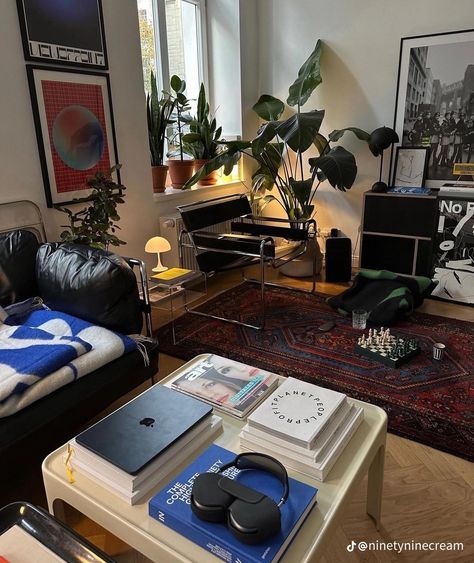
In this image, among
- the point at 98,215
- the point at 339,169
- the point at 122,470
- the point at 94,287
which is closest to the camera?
the point at 122,470

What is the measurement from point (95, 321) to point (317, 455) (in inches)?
47.7

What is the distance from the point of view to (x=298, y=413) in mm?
1169

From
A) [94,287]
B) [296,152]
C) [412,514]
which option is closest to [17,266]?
[94,287]

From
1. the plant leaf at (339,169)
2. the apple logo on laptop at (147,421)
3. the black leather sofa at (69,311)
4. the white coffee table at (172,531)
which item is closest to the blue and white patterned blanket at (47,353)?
the black leather sofa at (69,311)

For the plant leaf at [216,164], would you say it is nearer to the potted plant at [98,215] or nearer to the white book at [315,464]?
the potted plant at [98,215]

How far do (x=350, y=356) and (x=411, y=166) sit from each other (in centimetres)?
197

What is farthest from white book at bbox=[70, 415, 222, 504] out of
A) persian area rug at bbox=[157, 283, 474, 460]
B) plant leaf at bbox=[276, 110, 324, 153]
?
plant leaf at bbox=[276, 110, 324, 153]

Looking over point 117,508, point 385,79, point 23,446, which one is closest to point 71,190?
point 23,446

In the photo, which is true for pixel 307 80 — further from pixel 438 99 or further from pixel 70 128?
pixel 70 128

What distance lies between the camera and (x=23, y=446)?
1.44m

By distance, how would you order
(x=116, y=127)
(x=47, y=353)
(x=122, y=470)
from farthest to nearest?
(x=116, y=127), (x=47, y=353), (x=122, y=470)

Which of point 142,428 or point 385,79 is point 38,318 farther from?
point 385,79

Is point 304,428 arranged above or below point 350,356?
above

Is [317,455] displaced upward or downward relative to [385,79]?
downward
